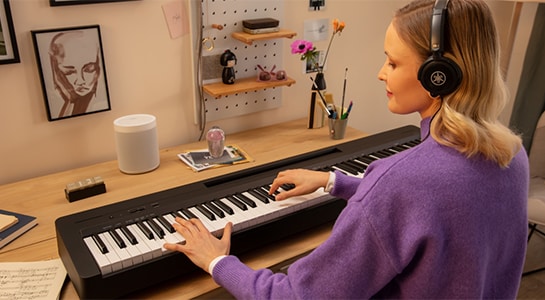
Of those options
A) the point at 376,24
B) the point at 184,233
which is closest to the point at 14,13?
the point at 184,233

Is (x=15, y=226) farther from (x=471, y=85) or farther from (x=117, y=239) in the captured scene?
(x=471, y=85)

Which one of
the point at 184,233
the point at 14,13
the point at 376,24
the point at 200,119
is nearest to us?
the point at 184,233

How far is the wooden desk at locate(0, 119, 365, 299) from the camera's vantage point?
1.13 meters

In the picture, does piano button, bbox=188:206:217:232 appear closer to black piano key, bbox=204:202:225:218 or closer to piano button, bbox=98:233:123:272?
black piano key, bbox=204:202:225:218

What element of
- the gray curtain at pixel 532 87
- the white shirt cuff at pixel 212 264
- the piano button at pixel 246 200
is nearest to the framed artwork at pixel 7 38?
the piano button at pixel 246 200

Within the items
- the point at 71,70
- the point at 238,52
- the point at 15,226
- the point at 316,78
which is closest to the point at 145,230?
the point at 15,226

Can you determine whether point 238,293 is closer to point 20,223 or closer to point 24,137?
point 20,223

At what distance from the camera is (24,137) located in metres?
1.48

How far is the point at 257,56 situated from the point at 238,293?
109cm

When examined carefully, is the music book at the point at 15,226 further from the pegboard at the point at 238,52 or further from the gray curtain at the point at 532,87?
→ the gray curtain at the point at 532,87

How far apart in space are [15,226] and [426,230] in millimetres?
998

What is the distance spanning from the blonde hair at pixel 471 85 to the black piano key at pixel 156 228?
0.63m

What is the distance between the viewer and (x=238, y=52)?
70.2 inches

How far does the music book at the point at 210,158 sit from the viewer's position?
156 centimetres
